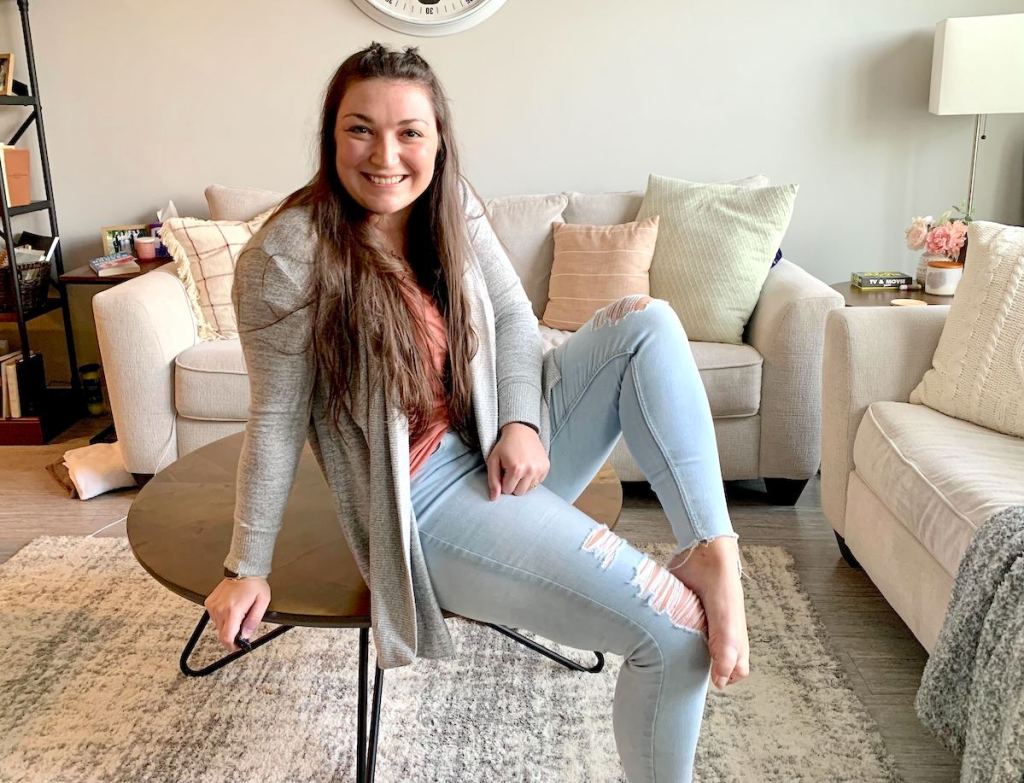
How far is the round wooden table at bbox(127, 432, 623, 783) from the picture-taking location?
4.21ft

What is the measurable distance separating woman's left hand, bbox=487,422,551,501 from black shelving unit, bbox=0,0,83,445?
2.26 m

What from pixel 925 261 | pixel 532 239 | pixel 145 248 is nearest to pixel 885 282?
pixel 925 261

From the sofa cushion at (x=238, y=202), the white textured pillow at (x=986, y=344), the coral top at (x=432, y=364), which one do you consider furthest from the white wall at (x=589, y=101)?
the coral top at (x=432, y=364)

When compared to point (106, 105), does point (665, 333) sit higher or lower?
lower

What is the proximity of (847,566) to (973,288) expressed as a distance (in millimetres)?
708

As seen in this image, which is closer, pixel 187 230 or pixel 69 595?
pixel 69 595

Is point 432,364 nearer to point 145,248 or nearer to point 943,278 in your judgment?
point 943,278

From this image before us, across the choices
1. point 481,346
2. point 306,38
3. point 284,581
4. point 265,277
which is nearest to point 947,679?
point 481,346

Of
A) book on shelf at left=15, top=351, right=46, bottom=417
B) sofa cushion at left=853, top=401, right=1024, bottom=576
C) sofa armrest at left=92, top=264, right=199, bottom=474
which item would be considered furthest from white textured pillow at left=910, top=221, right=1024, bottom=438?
book on shelf at left=15, top=351, right=46, bottom=417

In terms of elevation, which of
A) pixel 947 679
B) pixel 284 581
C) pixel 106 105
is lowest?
pixel 947 679

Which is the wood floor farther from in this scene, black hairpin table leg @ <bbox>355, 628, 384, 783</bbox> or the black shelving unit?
black hairpin table leg @ <bbox>355, 628, 384, 783</bbox>

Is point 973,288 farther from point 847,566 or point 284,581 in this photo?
point 284,581

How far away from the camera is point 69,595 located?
2059 mm

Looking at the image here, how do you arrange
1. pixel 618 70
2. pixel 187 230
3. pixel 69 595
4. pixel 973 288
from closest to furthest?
1. pixel 973 288
2. pixel 69 595
3. pixel 187 230
4. pixel 618 70
